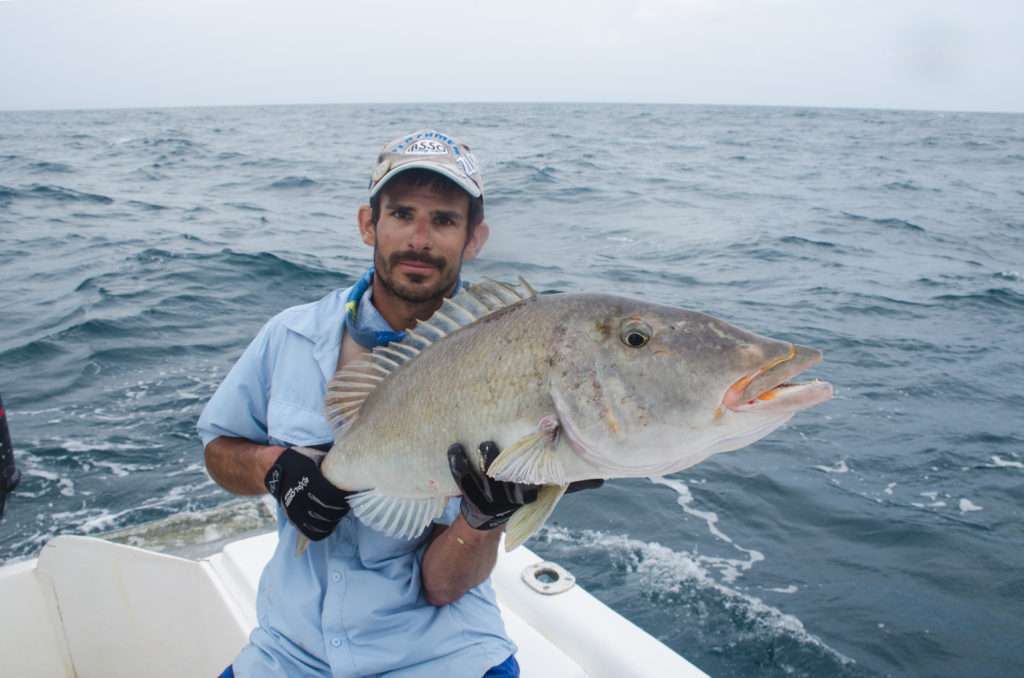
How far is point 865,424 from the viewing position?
730 cm

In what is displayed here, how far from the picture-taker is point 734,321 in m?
9.76

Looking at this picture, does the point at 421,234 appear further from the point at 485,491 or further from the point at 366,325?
the point at 485,491

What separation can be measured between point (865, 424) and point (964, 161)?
33733 mm

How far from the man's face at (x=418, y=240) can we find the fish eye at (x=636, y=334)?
0.98 m

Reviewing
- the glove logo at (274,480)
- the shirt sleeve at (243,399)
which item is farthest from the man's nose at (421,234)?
the glove logo at (274,480)

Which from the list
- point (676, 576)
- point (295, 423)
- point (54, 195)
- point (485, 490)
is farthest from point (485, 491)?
point (54, 195)

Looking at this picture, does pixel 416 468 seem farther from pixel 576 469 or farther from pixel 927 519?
pixel 927 519

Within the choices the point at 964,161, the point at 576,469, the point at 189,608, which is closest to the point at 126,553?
the point at 189,608

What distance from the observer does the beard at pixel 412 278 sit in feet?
9.00

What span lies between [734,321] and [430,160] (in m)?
7.76

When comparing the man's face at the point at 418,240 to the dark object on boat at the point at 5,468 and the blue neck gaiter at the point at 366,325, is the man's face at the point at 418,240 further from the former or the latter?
the dark object on boat at the point at 5,468

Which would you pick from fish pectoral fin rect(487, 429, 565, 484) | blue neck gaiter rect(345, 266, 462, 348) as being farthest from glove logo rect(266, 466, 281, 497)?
fish pectoral fin rect(487, 429, 565, 484)

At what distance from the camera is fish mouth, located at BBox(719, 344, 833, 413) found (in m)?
1.84

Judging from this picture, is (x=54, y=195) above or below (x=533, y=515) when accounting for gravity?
below
